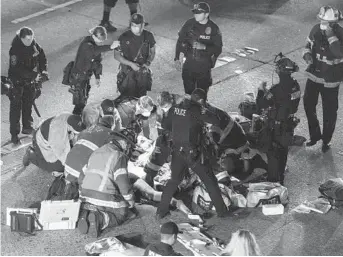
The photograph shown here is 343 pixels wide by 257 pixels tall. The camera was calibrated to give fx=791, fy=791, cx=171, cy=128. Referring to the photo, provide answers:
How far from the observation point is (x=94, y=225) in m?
9.77

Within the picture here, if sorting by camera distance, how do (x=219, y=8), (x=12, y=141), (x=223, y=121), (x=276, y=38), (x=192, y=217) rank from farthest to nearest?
1. (x=219, y=8)
2. (x=276, y=38)
3. (x=12, y=141)
4. (x=223, y=121)
5. (x=192, y=217)

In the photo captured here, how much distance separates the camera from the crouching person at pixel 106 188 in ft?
32.0

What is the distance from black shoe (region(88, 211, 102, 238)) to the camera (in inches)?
384

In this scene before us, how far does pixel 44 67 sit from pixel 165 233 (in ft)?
15.7

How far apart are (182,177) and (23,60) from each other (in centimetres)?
332

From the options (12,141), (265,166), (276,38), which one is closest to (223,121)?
(265,166)

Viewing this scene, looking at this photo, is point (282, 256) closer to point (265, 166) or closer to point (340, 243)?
point (340, 243)

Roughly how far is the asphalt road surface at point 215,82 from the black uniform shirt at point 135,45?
156 centimetres

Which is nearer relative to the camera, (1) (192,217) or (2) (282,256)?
(2) (282,256)

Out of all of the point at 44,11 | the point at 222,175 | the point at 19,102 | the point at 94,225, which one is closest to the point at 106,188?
the point at 94,225

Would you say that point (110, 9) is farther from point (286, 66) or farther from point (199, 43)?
point (286, 66)

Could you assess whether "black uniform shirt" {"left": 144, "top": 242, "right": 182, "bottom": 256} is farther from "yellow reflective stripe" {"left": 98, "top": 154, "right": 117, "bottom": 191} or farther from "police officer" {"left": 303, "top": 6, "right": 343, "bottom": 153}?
"police officer" {"left": 303, "top": 6, "right": 343, "bottom": 153}

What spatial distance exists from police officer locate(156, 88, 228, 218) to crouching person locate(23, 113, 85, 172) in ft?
4.64

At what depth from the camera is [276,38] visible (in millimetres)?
16734
